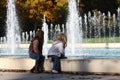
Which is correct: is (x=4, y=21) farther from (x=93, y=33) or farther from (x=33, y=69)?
(x=33, y=69)

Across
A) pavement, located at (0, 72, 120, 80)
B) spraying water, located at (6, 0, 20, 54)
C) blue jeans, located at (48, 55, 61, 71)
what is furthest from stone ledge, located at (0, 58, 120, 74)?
spraying water, located at (6, 0, 20, 54)

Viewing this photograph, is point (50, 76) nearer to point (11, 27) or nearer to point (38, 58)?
point (38, 58)

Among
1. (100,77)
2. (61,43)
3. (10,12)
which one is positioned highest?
(10,12)

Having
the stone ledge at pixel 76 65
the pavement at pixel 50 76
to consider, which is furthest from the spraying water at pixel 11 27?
the pavement at pixel 50 76

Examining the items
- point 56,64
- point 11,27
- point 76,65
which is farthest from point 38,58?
point 11,27

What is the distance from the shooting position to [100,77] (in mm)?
13336

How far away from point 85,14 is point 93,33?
6.08 metres

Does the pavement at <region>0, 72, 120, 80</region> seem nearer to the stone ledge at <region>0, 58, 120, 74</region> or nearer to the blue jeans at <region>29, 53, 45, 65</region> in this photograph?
the stone ledge at <region>0, 58, 120, 74</region>

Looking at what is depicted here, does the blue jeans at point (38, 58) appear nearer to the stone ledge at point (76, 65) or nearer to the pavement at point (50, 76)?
the stone ledge at point (76, 65)

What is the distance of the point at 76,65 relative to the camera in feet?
47.2

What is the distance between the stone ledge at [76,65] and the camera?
543 inches

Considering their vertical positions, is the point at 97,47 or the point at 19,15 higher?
the point at 19,15

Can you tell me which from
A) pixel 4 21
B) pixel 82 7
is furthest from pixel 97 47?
pixel 82 7

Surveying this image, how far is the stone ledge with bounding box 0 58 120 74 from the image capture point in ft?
45.3
